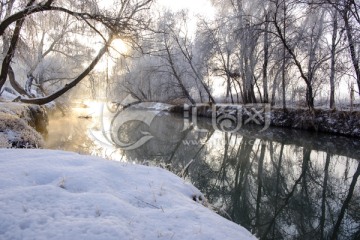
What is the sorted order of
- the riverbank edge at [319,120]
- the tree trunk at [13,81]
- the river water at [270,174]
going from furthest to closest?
the riverbank edge at [319,120] → the tree trunk at [13,81] → the river water at [270,174]

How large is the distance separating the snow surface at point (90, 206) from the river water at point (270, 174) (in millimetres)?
1526

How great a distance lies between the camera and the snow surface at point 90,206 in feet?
6.43

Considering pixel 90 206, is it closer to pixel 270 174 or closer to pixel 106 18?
pixel 106 18

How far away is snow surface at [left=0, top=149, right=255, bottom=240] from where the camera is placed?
196 centimetres

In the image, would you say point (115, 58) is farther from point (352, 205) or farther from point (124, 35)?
point (352, 205)

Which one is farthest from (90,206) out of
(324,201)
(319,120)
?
(319,120)

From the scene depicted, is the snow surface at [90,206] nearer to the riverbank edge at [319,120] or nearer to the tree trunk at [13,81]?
the tree trunk at [13,81]

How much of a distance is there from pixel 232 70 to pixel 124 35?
1846cm

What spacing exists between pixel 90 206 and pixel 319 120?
1251 centimetres

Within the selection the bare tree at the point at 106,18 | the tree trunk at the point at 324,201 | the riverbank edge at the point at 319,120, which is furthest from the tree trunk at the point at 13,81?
the riverbank edge at the point at 319,120

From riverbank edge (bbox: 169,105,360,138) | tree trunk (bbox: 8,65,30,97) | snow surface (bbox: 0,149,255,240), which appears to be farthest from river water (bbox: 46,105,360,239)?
tree trunk (bbox: 8,65,30,97)

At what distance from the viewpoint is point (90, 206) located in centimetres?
233

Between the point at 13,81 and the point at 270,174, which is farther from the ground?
the point at 13,81

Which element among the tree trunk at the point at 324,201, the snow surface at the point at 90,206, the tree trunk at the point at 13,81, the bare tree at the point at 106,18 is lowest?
the tree trunk at the point at 324,201
